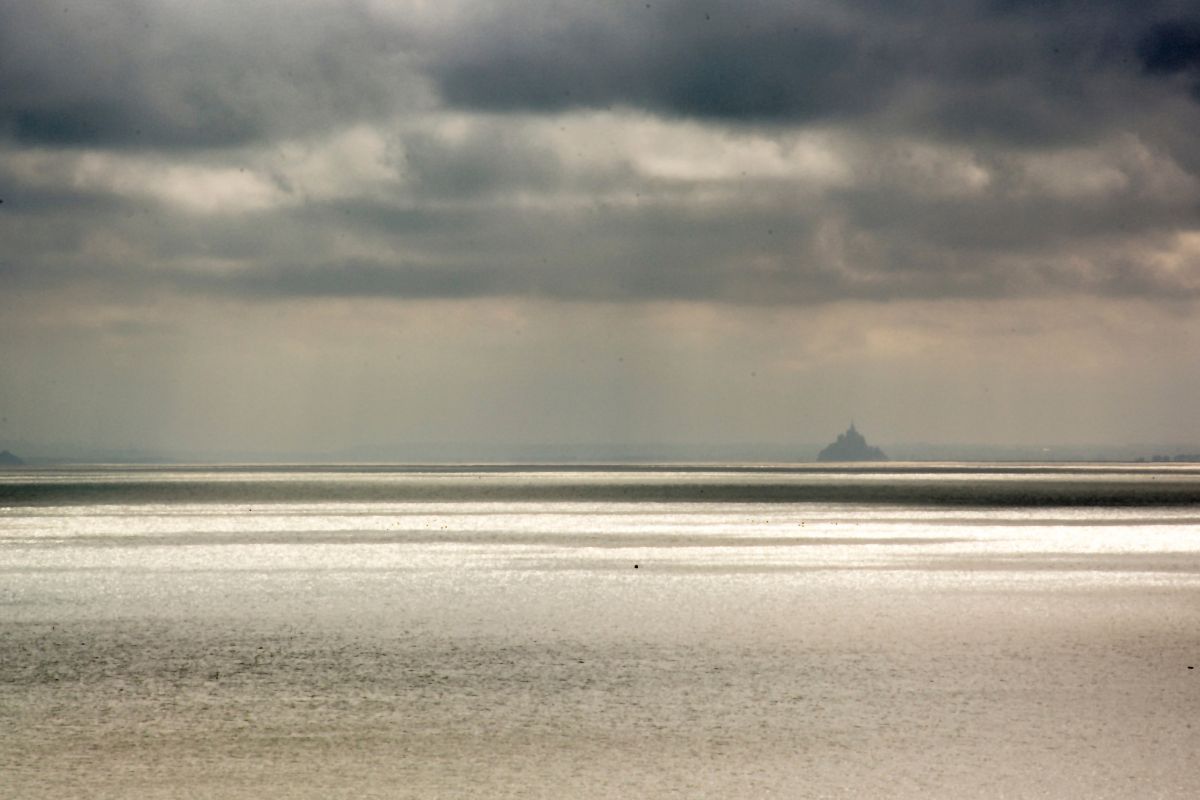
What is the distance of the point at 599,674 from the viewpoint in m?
15.8

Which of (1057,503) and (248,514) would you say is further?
(1057,503)

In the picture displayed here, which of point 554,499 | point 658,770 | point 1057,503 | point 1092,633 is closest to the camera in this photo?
point 658,770

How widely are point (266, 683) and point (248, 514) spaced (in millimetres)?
49627

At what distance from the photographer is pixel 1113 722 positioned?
1273 centimetres

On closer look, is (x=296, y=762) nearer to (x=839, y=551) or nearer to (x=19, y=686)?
(x=19, y=686)

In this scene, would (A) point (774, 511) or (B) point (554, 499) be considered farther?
(B) point (554, 499)

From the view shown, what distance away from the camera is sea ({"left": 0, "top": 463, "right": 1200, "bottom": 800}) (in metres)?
10.8

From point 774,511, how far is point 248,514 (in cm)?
2434

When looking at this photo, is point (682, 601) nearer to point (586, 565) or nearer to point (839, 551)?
point (586, 565)

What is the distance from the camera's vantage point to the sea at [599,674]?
1076cm

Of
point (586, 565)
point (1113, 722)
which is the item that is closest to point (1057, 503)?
point (586, 565)

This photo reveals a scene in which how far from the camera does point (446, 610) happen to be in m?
22.7

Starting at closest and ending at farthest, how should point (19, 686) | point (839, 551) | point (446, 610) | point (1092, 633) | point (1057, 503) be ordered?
point (19, 686)
point (1092, 633)
point (446, 610)
point (839, 551)
point (1057, 503)

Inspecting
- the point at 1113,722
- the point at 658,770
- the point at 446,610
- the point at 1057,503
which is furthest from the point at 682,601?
the point at 1057,503
